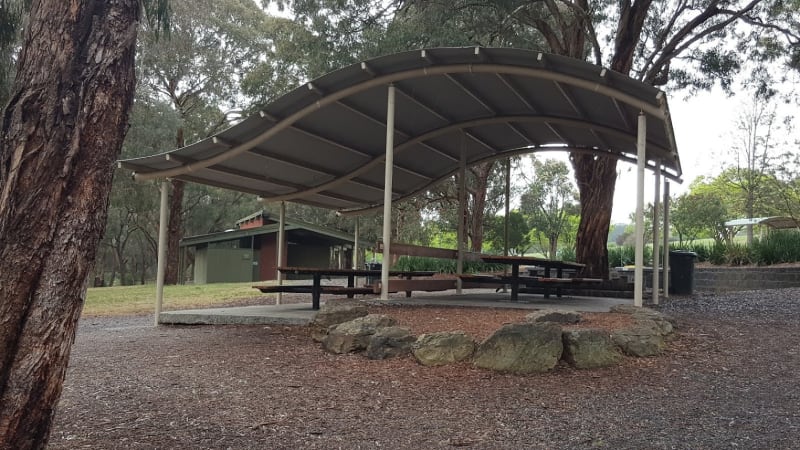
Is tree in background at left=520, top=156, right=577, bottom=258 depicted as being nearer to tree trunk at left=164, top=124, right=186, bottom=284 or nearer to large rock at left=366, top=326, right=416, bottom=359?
tree trunk at left=164, top=124, right=186, bottom=284

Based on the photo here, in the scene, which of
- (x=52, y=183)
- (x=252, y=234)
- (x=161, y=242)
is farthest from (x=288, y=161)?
(x=252, y=234)

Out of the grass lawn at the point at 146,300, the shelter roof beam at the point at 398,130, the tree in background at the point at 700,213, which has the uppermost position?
the tree in background at the point at 700,213

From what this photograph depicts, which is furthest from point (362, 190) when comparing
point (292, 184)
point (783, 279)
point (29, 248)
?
point (783, 279)

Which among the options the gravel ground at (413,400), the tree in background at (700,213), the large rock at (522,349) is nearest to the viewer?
the gravel ground at (413,400)

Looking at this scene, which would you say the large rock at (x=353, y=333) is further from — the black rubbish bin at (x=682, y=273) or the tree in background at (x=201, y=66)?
the tree in background at (x=201, y=66)

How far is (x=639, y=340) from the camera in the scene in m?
5.63

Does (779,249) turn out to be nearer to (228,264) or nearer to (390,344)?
(390,344)

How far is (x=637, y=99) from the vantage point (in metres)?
6.97

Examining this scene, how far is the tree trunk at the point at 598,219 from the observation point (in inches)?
486

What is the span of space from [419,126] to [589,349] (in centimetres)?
585

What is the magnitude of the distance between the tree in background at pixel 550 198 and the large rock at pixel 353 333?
106 feet

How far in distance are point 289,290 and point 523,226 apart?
23.5m

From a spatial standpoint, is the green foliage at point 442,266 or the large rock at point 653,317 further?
the green foliage at point 442,266

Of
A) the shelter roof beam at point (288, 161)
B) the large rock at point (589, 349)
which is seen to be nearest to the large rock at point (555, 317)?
the large rock at point (589, 349)
